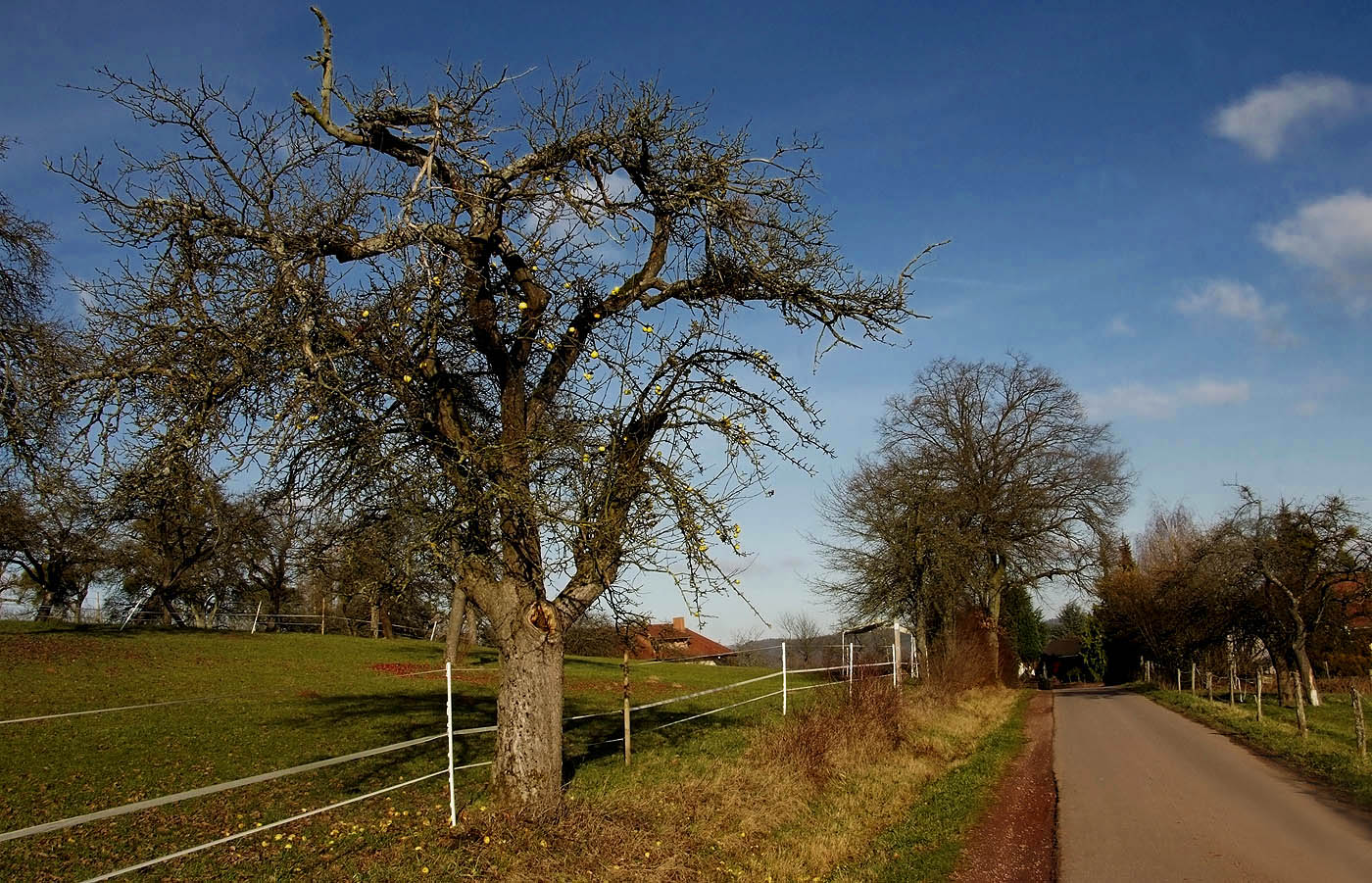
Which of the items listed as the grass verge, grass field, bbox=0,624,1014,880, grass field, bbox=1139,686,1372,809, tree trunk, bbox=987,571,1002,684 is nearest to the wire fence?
grass field, bbox=0,624,1014,880

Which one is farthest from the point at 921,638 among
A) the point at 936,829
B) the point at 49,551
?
the point at 49,551

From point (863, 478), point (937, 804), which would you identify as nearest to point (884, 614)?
point (863, 478)

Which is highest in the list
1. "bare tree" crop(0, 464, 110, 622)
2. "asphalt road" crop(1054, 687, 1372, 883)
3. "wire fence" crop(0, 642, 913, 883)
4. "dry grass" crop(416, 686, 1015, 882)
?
"bare tree" crop(0, 464, 110, 622)

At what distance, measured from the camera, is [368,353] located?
743 centimetres

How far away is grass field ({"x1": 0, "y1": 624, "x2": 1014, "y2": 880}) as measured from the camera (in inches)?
274

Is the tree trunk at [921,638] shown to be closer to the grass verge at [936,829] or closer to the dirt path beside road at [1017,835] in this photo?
the grass verge at [936,829]

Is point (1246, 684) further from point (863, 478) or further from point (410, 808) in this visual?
point (410, 808)

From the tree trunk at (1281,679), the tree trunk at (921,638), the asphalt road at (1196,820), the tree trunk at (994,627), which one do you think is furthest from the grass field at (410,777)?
the tree trunk at (994,627)

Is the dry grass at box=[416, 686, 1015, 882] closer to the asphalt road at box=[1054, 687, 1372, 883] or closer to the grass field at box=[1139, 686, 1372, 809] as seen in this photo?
the asphalt road at box=[1054, 687, 1372, 883]

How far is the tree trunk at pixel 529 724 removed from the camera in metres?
7.70

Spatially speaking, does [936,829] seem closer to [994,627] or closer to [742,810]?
[742,810]

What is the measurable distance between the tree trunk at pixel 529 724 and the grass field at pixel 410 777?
28 cm

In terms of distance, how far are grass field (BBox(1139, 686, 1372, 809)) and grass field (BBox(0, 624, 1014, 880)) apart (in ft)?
16.3

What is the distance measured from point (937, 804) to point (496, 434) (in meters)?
6.35
